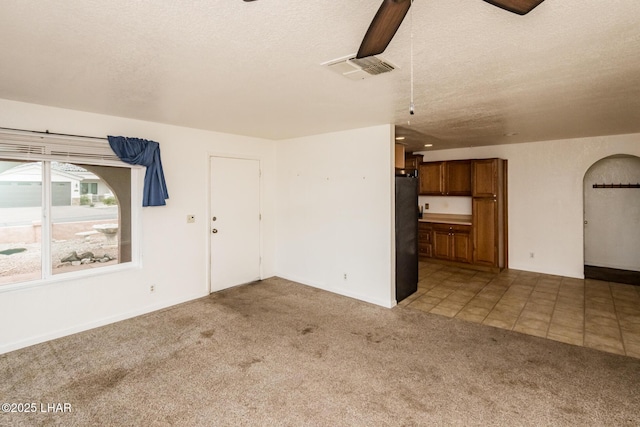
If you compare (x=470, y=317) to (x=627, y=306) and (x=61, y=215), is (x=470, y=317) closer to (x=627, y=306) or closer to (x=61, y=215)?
(x=627, y=306)

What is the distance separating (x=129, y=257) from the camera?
156 inches

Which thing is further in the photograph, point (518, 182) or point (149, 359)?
point (518, 182)

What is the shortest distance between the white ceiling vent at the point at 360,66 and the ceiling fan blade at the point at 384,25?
690mm

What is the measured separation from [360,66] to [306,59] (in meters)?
0.38

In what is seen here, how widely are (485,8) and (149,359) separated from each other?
3624mm

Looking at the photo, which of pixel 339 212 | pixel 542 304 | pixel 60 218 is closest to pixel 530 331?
pixel 542 304

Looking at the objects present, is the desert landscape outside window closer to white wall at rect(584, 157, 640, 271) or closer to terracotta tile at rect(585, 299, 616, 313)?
terracotta tile at rect(585, 299, 616, 313)

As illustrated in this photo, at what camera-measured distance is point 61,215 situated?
11.5 ft

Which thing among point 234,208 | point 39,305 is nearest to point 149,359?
point 39,305

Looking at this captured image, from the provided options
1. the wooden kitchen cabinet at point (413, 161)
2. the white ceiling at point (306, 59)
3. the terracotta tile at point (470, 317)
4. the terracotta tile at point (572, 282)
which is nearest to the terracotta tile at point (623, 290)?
the terracotta tile at point (572, 282)

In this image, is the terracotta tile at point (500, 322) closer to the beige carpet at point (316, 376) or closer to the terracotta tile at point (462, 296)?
the beige carpet at point (316, 376)

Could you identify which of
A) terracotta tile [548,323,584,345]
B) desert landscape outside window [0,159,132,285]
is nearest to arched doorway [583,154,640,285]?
terracotta tile [548,323,584,345]

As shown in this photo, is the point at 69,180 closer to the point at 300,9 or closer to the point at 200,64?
the point at 200,64

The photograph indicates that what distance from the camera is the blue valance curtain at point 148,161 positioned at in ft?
12.2
